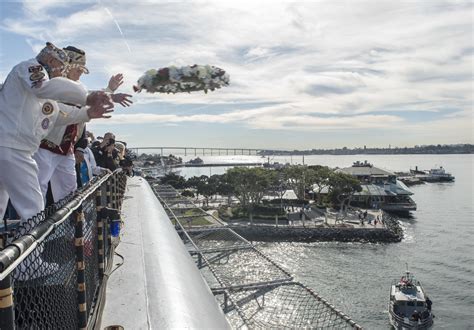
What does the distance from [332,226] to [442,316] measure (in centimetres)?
2446

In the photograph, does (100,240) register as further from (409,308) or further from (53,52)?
(409,308)

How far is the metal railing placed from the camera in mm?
1934

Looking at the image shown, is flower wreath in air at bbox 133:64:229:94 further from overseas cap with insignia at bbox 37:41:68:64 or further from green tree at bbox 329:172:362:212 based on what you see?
green tree at bbox 329:172:362:212

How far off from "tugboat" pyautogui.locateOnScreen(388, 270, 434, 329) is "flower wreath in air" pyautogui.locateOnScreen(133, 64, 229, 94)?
23808 mm

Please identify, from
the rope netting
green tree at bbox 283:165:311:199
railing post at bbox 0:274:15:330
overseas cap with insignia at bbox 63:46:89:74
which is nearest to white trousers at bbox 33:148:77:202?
overseas cap with insignia at bbox 63:46:89:74

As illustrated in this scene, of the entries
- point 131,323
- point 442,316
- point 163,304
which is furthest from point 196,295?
point 442,316

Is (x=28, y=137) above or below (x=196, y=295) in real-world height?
above

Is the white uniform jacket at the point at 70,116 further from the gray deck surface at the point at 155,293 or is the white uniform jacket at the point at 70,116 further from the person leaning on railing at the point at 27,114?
the gray deck surface at the point at 155,293

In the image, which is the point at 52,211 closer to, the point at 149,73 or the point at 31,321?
the point at 31,321

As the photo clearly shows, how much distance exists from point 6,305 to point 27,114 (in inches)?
89.5

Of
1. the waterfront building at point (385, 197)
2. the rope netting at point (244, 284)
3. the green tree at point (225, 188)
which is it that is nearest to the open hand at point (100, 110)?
the rope netting at point (244, 284)

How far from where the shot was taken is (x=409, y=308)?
89.1 feet

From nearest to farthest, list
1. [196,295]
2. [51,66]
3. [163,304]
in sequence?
[163,304], [51,66], [196,295]

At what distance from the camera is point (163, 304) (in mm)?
3434
